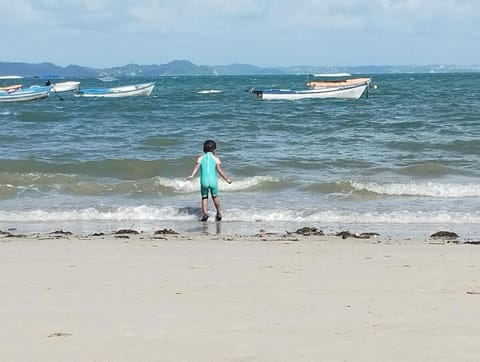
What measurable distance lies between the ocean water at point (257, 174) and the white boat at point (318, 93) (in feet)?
44.6

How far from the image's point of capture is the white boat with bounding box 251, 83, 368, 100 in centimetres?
4534

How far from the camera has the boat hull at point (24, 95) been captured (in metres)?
51.2

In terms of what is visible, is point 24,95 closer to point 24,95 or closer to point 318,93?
point 24,95

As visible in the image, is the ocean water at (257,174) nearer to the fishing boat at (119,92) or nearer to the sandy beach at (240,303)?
the sandy beach at (240,303)

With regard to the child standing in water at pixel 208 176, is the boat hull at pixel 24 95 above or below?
above

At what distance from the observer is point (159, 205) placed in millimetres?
13688

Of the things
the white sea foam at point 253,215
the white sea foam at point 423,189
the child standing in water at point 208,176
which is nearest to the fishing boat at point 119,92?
the white sea foam at point 423,189

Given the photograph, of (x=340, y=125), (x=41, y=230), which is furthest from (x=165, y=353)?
(x=340, y=125)

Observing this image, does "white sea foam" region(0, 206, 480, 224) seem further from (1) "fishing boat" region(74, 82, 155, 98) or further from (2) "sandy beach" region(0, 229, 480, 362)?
(1) "fishing boat" region(74, 82, 155, 98)

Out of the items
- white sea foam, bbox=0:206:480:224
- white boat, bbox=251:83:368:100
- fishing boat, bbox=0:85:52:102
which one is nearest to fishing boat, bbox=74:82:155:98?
fishing boat, bbox=0:85:52:102

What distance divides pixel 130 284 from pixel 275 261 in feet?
5.86

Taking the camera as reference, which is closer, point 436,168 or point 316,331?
point 316,331

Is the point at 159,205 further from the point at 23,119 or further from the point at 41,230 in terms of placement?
the point at 23,119

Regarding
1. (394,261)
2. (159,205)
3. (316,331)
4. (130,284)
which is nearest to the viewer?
(316,331)
